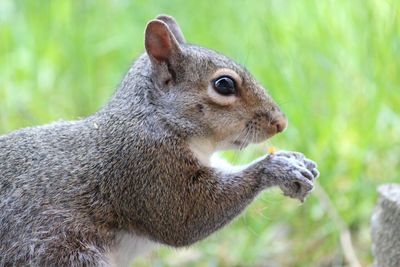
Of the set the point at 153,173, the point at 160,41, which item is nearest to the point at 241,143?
the point at 153,173

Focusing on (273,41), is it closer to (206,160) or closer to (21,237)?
(206,160)

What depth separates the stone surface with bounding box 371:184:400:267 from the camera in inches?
106

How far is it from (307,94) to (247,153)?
1.22 ft

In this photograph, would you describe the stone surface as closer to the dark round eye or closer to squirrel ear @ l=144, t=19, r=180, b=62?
the dark round eye

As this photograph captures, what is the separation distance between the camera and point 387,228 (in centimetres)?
275

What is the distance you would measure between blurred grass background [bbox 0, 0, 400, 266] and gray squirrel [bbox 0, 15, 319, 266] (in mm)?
510

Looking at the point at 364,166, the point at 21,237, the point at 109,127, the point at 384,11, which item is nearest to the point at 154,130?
the point at 109,127

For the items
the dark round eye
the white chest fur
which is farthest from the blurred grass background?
the dark round eye

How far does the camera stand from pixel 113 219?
2.54 metres

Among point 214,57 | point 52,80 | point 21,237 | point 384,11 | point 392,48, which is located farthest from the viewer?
point 52,80

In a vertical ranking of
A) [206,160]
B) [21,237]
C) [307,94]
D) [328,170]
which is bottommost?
[21,237]

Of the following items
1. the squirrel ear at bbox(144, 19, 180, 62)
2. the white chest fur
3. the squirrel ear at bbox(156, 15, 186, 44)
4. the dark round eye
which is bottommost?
the white chest fur

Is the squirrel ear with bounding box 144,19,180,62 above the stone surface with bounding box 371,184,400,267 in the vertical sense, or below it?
above

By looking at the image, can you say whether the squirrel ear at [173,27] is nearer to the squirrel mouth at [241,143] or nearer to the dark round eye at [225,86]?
the dark round eye at [225,86]
